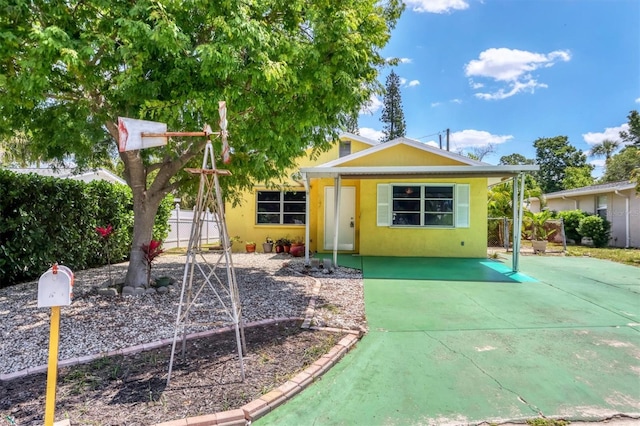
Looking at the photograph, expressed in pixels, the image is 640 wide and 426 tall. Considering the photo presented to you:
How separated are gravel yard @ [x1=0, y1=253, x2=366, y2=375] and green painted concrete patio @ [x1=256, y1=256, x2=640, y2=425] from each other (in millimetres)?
746

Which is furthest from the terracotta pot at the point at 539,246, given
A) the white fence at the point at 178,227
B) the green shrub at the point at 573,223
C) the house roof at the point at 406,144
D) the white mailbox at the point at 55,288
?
the white mailbox at the point at 55,288

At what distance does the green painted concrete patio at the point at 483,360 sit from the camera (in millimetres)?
2920

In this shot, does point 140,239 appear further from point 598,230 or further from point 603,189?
point 603,189

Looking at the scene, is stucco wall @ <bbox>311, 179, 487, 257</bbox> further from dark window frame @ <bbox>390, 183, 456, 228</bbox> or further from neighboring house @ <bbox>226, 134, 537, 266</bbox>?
dark window frame @ <bbox>390, 183, 456, 228</bbox>

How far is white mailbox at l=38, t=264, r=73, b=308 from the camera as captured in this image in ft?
7.55

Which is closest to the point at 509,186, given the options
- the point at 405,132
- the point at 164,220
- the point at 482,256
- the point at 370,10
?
the point at 482,256

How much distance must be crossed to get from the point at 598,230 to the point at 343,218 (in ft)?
41.5

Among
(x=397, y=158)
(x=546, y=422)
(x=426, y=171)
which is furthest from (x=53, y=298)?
(x=397, y=158)

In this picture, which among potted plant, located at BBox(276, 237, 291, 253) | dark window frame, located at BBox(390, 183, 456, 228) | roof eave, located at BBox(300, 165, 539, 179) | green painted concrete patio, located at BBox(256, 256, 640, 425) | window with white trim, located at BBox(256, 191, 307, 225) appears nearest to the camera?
green painted concrete patio, located at BBox(256, 256, 640, 425)

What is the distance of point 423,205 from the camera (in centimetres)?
1212

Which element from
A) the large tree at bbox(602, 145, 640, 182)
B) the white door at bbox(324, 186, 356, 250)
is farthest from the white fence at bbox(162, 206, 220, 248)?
the large tree at bbox(602, 145, 640, 182)

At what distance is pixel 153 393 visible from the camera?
306 centimetres

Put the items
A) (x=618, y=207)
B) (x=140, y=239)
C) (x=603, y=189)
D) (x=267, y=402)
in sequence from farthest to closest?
(x=603, y=189) < (x=618, y=207) < (x=140, y=239) < (x=267, y=402)

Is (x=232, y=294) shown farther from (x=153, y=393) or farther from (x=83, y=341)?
(x=83, y=341)
